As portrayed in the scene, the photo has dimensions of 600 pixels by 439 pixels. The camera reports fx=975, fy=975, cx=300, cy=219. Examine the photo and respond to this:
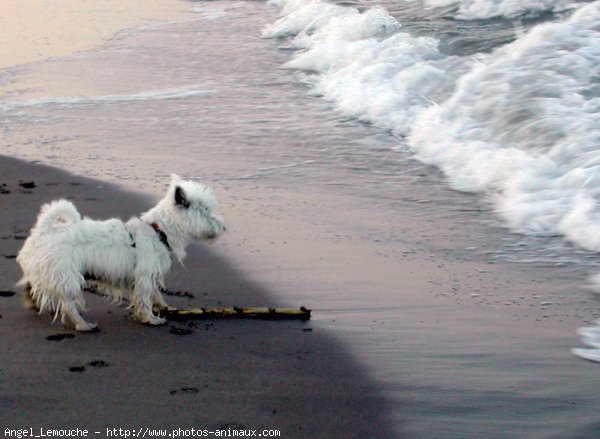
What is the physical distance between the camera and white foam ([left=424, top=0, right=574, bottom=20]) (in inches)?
662

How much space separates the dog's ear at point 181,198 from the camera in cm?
598

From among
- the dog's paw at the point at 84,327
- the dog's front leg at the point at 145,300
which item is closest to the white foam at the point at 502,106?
the dog's front leg at the point at 145,300

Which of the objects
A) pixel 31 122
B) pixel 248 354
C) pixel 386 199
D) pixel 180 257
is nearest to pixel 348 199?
pixel 386 199

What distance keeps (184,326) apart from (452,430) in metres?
1.97

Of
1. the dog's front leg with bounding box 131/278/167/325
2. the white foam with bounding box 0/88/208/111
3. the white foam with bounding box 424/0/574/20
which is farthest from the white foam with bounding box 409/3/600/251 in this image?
the white foam with bounding box 0/88/208/111

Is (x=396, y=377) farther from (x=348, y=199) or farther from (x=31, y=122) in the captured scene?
(x=31, y=122)

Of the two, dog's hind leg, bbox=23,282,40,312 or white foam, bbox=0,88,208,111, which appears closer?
dog's hind leg, bbox=23,282,40,312

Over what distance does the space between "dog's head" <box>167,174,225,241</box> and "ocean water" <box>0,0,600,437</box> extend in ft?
2.94

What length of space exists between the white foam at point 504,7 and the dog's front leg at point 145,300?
12461mm

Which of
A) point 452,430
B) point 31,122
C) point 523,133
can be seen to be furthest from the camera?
point 31,122

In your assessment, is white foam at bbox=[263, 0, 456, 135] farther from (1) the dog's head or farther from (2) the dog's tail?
(2) the dog's tail

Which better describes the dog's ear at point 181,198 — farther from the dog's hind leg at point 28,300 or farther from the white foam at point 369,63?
the white foam at point 369,63

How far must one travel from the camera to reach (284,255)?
7199 mm

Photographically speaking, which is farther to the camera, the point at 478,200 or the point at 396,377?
the point at 478,200
